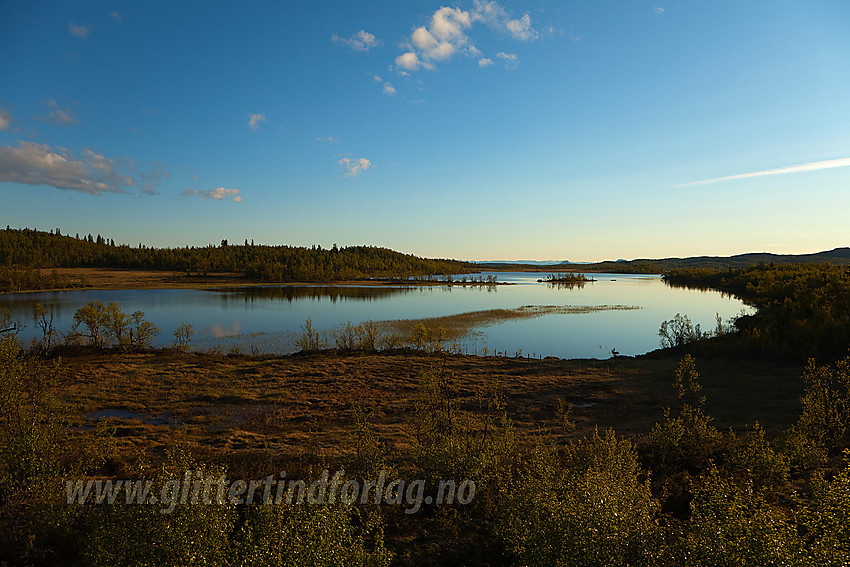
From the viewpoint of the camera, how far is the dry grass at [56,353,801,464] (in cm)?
1795

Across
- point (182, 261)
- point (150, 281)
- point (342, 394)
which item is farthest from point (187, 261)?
point (342, 394)

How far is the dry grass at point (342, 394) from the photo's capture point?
17953 millimetres

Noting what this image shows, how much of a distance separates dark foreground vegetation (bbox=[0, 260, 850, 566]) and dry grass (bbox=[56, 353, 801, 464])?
189mm

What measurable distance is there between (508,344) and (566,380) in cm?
1473

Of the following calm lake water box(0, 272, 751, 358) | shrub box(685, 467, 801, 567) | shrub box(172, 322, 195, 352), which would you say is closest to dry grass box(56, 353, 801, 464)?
shrub box(172, 322, 195, 352)

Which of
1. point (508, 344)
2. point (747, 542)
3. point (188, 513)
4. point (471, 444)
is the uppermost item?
point (747, 542)

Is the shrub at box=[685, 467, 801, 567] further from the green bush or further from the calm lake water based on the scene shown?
the calm lake water

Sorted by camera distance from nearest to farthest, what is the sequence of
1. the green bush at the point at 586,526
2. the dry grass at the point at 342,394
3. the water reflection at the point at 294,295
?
the green bush at the point at 586,526
the dry grass at the point at 342,394
the water reflection at the point at 294,295

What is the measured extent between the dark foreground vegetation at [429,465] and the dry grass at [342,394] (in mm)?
189

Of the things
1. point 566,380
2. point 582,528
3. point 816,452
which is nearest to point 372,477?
point 582,528

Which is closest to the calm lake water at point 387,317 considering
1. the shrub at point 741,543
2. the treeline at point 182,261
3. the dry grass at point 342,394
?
the dry grass at point 342,394

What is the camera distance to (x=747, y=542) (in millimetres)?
4949

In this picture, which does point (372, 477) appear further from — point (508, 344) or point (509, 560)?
point (508, 344)

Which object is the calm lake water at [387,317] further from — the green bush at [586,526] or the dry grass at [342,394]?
the green bush at [586,526]
